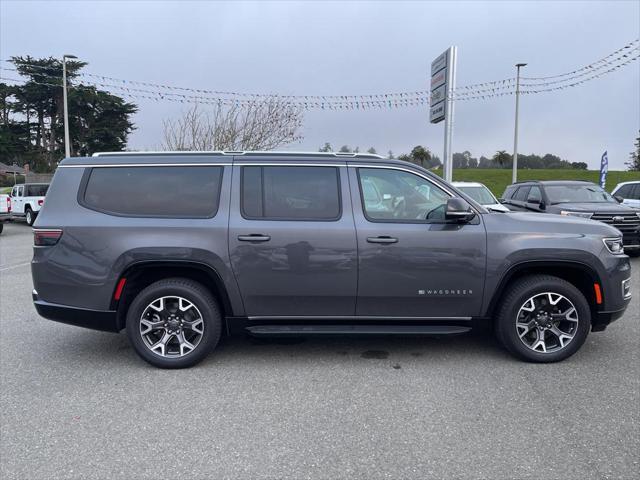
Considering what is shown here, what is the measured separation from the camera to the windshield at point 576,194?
1061 centimetres

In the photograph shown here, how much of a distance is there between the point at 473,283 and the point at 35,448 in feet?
11.5

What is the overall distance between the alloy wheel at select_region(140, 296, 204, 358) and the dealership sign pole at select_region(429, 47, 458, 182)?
12363mm

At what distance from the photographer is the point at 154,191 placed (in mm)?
4348

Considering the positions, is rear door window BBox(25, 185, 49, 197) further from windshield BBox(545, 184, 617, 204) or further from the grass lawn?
the grass lawn

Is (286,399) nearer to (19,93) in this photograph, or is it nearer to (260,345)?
(260,345)

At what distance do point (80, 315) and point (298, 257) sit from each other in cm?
201

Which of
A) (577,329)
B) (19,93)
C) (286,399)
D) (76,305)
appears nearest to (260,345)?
(286,399)

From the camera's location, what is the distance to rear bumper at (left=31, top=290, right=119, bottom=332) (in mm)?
4250

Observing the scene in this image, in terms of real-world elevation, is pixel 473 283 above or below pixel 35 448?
above

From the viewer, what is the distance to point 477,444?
3041 mm

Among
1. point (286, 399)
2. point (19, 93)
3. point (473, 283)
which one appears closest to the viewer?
point (286, 399)

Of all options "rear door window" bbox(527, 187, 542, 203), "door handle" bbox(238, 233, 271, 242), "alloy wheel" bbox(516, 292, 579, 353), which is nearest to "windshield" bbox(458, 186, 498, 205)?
"rear door window" bbox(527, 187, 542, 203)

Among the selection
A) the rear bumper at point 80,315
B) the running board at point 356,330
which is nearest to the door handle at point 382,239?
the running board at point 356,330

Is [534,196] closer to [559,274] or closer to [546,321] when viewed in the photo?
[559,274]
